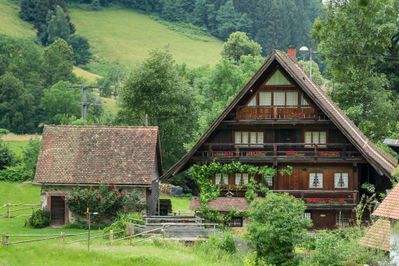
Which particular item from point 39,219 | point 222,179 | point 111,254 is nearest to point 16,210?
point 39,219

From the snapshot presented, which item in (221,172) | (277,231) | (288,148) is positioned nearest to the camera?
(277,231)

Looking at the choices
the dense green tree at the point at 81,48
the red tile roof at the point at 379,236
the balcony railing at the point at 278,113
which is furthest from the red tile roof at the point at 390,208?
the dense green tree at the point at 81,48

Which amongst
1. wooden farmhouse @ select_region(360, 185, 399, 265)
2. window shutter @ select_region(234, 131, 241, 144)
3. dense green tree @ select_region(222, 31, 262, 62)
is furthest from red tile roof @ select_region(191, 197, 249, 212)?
dense green tree @ select_region(222, 31, 262, 62)

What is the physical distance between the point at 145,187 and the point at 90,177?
10.4 feet

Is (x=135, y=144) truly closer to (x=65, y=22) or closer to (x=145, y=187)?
(x=145, y=187)

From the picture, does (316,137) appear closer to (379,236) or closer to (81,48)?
(379,236)

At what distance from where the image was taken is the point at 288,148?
5497cm

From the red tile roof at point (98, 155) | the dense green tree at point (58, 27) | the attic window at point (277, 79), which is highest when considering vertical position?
the dense green tree at point (58, 27)

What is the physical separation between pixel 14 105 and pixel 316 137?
69.3m

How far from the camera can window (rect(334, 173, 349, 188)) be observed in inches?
2142

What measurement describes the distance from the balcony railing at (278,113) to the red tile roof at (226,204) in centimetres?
459

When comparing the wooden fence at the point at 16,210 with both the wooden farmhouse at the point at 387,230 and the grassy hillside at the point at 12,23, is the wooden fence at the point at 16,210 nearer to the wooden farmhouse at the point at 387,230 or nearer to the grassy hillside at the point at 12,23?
the wooden farmhouse at the point at 387,230

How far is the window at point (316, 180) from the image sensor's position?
2150 inches

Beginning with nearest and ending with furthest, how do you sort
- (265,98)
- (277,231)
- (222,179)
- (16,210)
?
(277,231)
(265,98)
(222,179)
(16,210)
